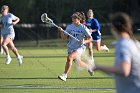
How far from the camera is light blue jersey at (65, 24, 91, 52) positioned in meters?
15.1

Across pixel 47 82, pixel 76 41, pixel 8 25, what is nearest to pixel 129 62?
pixel 47 82

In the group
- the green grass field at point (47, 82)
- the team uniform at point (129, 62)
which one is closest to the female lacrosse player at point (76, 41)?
the green grass field at point (47, 82)

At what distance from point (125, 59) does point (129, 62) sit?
74 millimetres

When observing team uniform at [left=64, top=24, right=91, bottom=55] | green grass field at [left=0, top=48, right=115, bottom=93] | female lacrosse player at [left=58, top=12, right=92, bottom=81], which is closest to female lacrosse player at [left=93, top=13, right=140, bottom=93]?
green grass field at [left=0, top=48, right=115, bottom=93]

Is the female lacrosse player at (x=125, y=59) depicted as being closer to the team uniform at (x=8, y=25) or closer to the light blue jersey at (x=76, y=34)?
the light blue jersey at (x=76, y=34)

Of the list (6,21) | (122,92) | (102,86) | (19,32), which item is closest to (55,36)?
(19,32)

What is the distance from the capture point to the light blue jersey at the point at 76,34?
15.1 metres

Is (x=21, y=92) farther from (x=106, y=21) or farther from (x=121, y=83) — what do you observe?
(x=106, y=21)

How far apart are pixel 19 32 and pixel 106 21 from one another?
20.2 feet

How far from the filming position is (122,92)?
666 cm

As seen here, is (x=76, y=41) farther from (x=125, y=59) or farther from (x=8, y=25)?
(x=125, y=59)

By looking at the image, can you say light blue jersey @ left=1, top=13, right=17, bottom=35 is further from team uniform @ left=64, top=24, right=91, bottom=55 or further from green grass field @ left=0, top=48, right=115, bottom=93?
team uniform @ left=64, top=24, right=91, bottom=55

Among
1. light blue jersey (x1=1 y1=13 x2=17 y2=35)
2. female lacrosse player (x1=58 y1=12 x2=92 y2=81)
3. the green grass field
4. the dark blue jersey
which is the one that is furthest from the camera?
the dark blue jersey

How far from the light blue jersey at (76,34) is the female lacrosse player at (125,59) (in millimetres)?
8348
